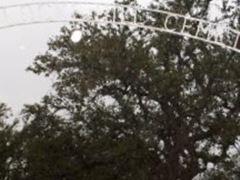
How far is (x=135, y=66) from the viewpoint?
92.3 ft

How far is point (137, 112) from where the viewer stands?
29141 millimetres

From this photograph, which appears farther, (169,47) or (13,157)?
(13,157)

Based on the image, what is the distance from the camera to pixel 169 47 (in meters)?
29.2

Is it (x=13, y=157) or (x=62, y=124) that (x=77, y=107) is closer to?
(x=62, y=124)

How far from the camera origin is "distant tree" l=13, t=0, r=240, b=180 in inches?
1110

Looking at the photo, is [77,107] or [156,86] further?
[77,107]

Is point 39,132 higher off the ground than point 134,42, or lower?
lower

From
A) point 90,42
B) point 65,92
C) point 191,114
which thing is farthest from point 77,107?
point 191,114

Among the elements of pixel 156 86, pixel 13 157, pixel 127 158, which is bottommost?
pixel 13 157

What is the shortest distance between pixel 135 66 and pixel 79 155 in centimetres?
476

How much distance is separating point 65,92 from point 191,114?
5.87 metres

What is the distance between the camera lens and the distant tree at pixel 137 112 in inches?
1110

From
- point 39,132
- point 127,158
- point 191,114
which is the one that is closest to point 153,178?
point 127,158

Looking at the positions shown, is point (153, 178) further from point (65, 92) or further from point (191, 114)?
point (65, 92)
